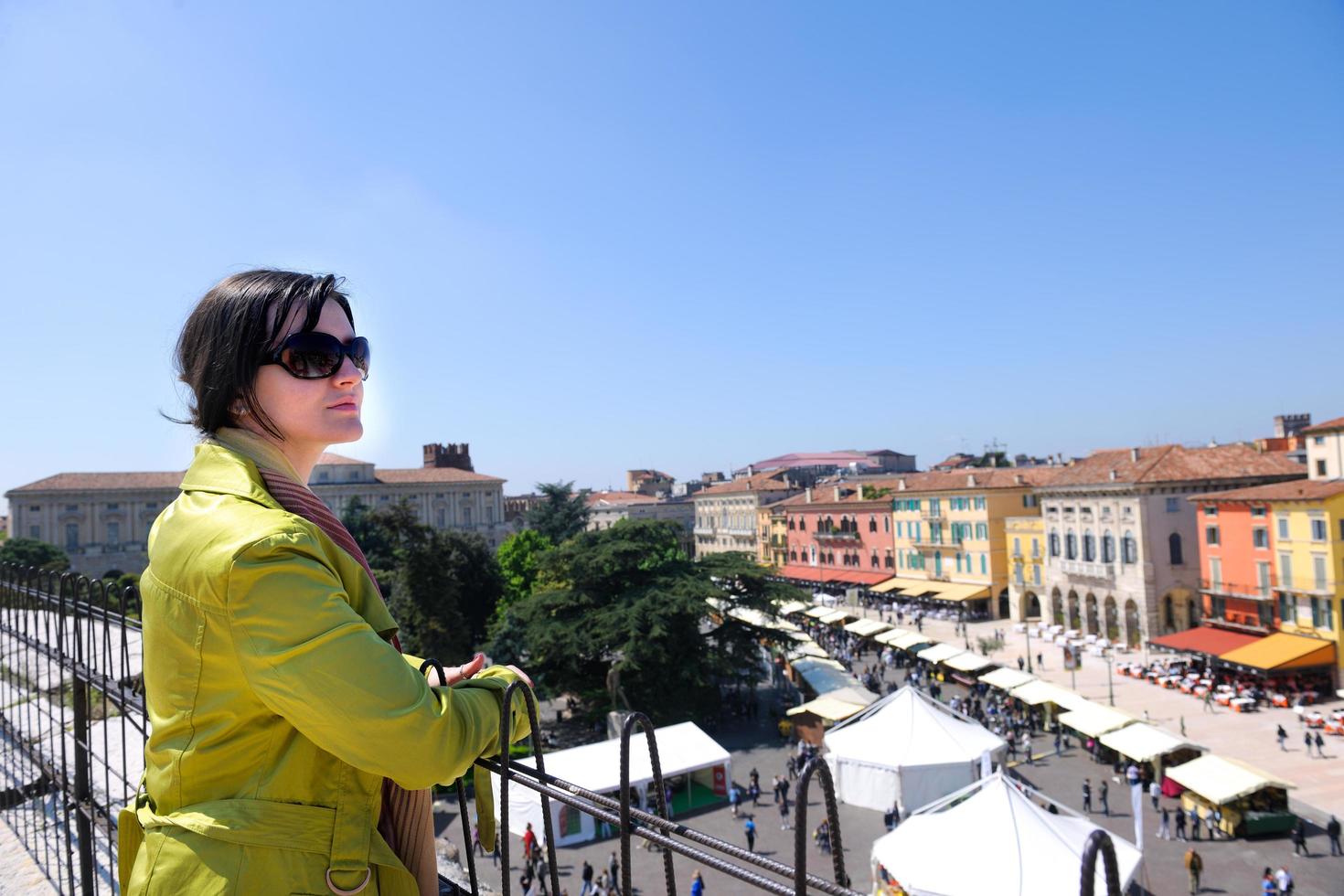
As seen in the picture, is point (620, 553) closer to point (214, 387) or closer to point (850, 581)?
point (214, 387)

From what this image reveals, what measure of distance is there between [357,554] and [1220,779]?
69.8 ft

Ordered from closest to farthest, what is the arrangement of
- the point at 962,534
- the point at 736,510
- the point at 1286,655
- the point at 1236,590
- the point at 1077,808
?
1. the point at 1077,808
2. the point at 1286,655
3. the point at 1236,590
4. the point at 962,534
5. the point at 736,510

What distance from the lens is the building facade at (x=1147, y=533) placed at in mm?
38125

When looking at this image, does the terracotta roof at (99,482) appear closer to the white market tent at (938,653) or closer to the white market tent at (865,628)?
the white market tent at (865,628)

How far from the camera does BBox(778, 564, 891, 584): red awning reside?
189 ft

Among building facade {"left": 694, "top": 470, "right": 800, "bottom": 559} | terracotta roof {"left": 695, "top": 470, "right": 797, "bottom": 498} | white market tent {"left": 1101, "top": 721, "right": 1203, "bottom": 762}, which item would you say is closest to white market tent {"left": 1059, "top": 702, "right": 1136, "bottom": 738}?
white market tent {"left": 1101, "top": 721, "right": 1203, "bottom": 762}

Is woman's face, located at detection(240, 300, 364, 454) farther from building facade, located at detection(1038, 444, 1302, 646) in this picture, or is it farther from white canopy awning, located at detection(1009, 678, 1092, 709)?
building facade, located at detection(1038, 444, 1302, 646)

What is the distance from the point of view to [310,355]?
6.17 ft

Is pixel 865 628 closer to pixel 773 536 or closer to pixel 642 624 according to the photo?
pixel 642 624

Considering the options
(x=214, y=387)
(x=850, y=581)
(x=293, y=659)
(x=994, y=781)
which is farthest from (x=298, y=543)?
(x=850, y=581)

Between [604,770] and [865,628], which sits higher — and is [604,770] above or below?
above

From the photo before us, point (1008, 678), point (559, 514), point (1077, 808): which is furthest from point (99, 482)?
point (1077, 808)

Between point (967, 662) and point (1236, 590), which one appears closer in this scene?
point (967, 662)

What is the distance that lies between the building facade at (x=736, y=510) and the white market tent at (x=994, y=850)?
57.3m
